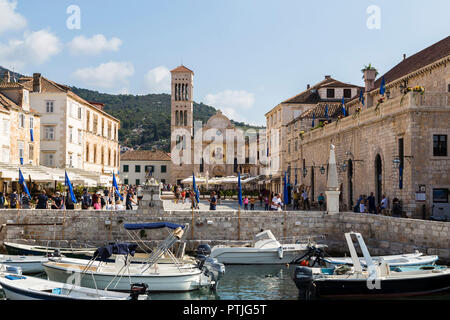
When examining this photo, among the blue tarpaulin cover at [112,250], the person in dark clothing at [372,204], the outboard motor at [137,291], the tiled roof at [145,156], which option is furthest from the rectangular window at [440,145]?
the tiled roof at [145,156]

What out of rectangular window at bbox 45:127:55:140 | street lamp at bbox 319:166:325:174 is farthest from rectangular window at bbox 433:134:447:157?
rectangular window at bbox 45:127:55:140

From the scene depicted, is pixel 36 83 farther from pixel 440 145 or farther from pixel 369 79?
pixel 440 145

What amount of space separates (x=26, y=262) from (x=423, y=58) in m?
29.0

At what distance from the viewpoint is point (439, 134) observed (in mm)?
24250

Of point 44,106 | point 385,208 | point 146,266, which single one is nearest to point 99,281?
point 146,266

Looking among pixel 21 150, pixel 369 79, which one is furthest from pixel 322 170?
pixel 21 150

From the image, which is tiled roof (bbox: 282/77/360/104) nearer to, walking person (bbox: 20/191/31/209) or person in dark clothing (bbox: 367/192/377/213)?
person in dark clothing (bbox: 367/192/377/213)

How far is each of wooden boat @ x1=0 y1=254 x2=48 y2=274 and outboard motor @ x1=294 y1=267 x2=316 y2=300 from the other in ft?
35.2

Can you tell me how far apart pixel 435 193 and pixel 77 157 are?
126 ft

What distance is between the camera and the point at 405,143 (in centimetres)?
2467

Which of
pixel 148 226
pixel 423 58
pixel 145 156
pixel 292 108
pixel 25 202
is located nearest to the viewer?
pixel 148 226

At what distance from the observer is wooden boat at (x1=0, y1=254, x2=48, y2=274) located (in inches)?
784

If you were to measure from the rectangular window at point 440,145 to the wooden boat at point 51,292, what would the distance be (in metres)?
16.6

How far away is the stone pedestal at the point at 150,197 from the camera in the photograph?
82.4 ft
